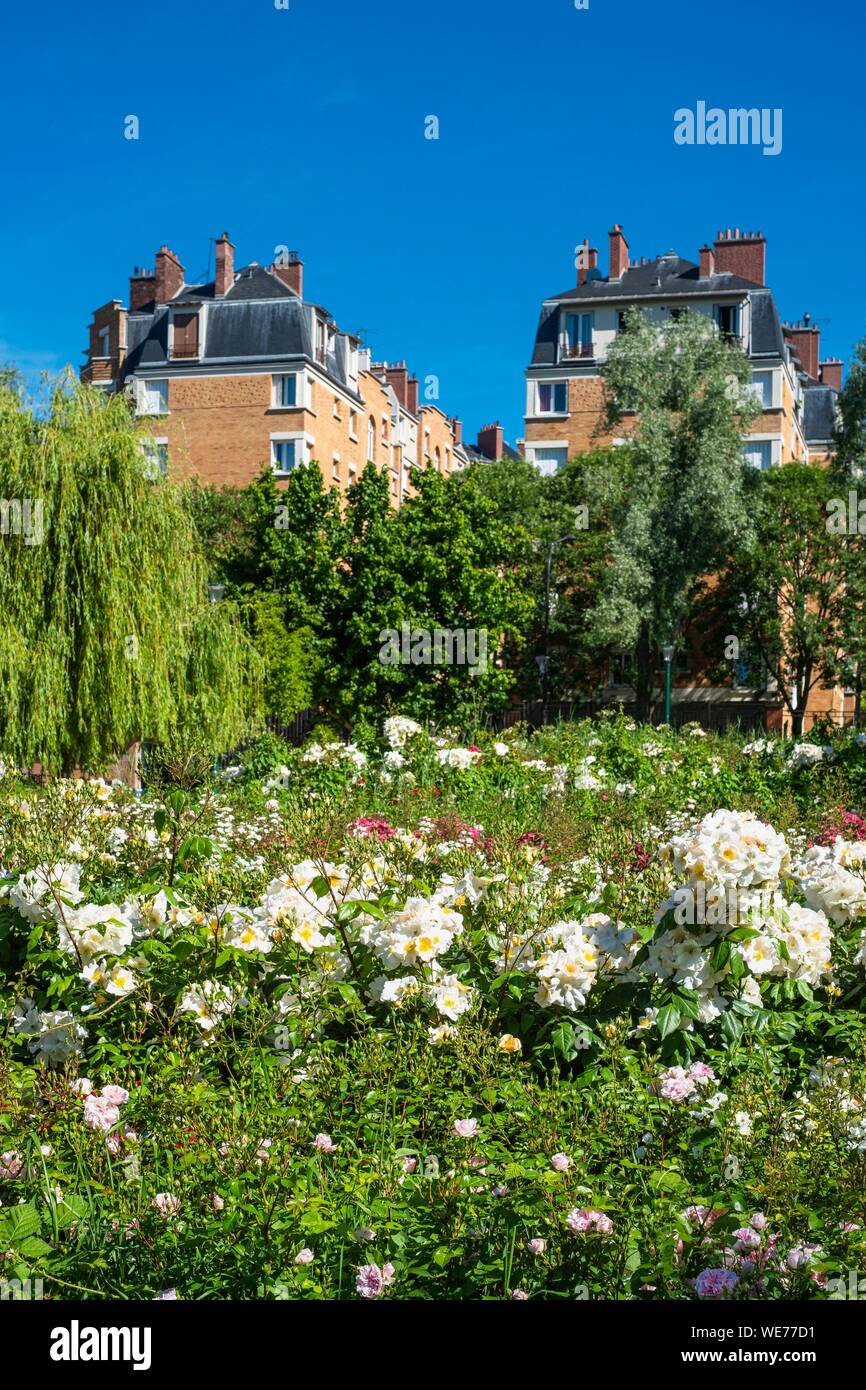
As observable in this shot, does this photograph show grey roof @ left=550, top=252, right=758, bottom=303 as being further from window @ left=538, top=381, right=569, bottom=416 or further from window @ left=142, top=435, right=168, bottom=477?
window @ left=142, top=435, right=168, bottom=477

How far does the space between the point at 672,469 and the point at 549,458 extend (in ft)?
62.1

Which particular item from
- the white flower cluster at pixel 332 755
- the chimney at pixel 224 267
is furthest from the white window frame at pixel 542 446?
the white flower cluster at pixel 332 755

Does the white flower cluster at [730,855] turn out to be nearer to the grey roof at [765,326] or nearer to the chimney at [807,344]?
the grey roof at [765,326]

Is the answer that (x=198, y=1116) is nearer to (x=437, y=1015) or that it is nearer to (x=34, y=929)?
(x=437, y=1015)

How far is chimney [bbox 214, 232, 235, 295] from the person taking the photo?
54.2 meters

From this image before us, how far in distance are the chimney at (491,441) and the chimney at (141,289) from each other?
28842 millimetres

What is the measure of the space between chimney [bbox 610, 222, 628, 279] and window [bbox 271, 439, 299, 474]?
66.4ft

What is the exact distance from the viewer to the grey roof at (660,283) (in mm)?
60094

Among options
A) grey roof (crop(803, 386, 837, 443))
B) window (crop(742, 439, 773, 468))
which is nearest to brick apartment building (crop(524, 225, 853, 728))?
window (crop(742, 439, 773, 468))

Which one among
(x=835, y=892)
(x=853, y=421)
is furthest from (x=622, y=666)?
(x=835, y=892)
